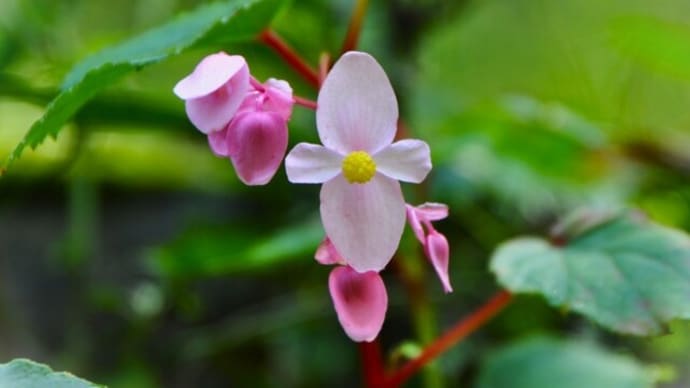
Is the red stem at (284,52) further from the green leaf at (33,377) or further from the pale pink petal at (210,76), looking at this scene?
the green leaf at (33,377)

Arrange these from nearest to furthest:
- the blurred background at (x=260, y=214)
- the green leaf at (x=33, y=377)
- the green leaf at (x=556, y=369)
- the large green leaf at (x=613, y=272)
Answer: the green leaf at (x=33, y=377) → the large green leaf at (x=613, y=272) → the green leaf at (x=556, y=369) → the blurred background at (x=260, y=214)

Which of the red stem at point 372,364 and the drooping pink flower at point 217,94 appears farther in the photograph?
the red stem at point 372,364

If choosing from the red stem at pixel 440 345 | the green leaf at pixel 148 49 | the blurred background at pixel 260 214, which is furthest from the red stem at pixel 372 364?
the blurred background at pixel 260 214

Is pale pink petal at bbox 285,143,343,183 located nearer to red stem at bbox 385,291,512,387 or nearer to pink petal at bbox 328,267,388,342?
pink petal at bbox 328,267,388,342

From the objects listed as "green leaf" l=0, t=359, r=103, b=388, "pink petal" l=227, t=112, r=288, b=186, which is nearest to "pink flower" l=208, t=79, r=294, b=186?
"pink petal" l=227, t=112, r=288, b=186

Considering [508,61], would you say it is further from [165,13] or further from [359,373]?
[359,373]
